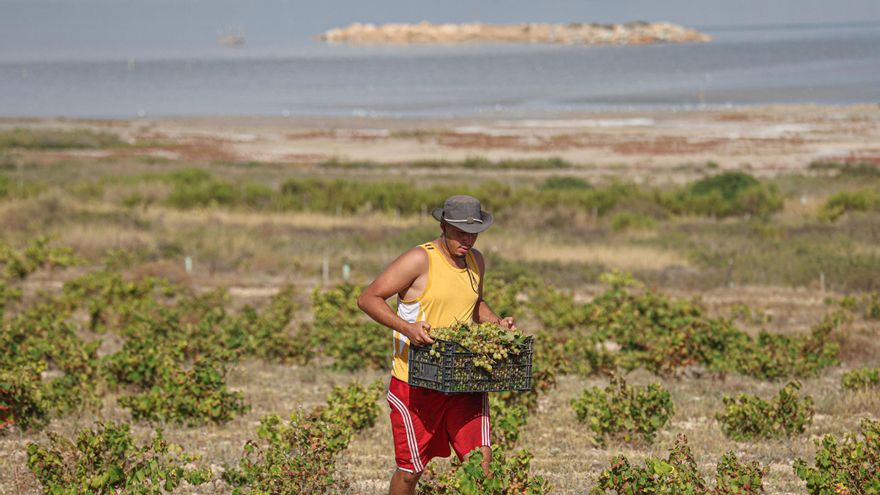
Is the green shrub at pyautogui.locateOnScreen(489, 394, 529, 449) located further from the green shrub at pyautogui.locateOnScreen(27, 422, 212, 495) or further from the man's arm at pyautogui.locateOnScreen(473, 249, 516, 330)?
the green shrub at pyautogui.locateOnScreen(27, 422, 212, 495)

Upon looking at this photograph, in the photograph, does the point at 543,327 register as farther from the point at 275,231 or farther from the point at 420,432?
the point at 275,231

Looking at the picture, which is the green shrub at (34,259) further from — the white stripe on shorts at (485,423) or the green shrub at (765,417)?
the white stripe on shorts at (485,423)

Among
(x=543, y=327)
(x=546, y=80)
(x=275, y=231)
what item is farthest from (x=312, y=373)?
(x=546, y=80)

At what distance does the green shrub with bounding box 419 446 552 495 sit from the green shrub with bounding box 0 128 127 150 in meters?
55.1

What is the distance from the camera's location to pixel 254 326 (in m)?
13.1

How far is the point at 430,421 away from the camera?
5551mm

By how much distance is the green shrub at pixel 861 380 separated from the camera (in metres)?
9.93

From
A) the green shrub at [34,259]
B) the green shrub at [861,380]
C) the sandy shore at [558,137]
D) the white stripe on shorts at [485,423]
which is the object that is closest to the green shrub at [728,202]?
the sandy shore at [558,137]

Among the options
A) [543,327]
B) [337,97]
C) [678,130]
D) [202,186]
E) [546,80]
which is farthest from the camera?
[546,80]

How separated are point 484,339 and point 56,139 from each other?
194ft

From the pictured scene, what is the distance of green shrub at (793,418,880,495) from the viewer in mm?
5930

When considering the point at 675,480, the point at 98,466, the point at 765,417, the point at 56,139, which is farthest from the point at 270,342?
the point at 56,139

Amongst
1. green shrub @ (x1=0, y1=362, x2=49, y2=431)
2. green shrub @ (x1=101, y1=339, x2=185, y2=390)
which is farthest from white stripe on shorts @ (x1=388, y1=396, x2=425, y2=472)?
green shrub @ (x1=101, y1=339, x2=185, y2=390)

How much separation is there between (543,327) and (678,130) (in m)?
51.6
